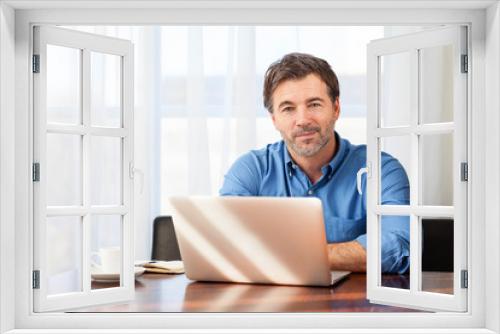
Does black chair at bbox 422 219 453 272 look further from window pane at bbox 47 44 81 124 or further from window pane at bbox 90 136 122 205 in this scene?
window pane at bbox 47 44 81 124

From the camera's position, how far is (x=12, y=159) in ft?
6.04

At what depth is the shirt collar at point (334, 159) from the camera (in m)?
3.84

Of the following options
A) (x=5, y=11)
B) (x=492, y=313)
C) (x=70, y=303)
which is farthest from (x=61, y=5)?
(x=492, y=313)

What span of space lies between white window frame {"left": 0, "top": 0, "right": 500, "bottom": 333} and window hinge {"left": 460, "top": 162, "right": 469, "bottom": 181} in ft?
0.08

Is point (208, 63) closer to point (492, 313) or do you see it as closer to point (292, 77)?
point (292, 77)

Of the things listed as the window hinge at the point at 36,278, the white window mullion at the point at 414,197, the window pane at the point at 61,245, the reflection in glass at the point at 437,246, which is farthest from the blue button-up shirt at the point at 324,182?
the window hinge at the point at 36,278

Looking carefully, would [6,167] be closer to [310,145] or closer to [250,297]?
[250,297]

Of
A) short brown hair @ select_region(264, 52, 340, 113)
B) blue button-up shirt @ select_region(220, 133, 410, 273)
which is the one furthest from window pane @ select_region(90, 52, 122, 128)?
short brown hair @ select_region(264, 52, 340, 113)

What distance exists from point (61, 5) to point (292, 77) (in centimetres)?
222

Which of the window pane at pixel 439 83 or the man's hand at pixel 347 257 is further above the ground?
the window pane at pixel 439 83

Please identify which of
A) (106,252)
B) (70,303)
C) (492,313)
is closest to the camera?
(492,313)

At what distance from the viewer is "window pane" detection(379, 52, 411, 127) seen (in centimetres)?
381

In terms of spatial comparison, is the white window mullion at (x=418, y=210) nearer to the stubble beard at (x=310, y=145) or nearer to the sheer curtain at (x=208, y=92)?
the stubble beard at (x=310, y=145)

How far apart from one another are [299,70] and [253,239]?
1.65 m
